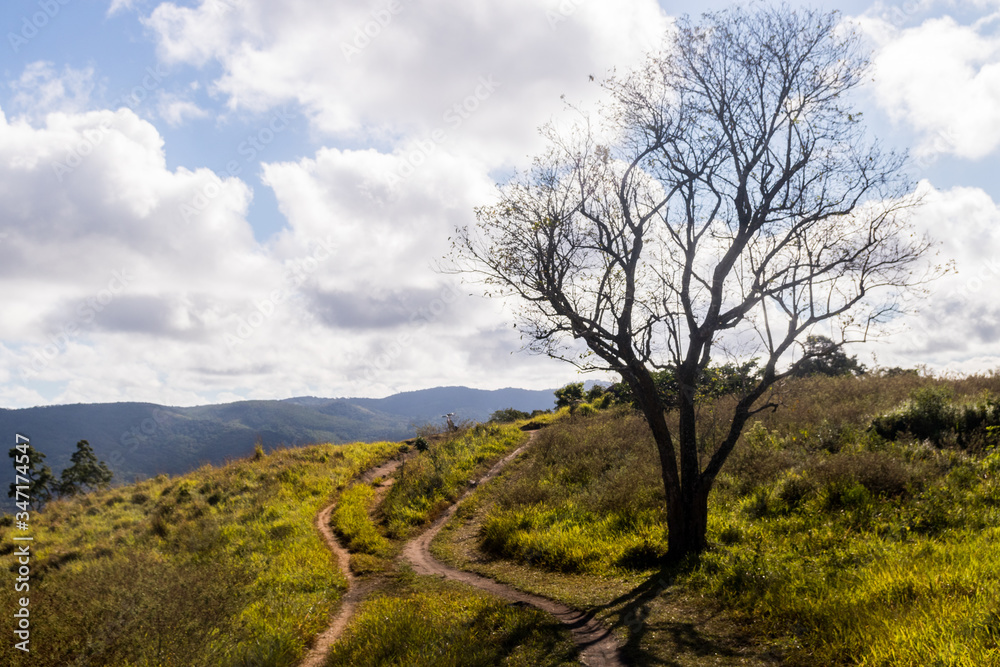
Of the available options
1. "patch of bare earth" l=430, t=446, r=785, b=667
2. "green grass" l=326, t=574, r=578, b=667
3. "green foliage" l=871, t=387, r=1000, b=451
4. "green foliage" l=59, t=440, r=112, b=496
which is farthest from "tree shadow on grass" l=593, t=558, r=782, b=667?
"green foliage" l=59, t=440, r=112, b=496

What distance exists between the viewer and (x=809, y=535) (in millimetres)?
9688

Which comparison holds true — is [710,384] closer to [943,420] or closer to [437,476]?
[943,420]

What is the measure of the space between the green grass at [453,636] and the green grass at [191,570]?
1430 millimetres

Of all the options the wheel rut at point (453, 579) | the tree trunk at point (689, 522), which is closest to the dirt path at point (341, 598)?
the wheel rut at point (453, 579)

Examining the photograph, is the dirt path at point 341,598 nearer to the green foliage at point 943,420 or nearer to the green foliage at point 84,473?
the green foliage at point 943,420

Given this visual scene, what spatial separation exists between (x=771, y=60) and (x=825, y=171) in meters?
2.71

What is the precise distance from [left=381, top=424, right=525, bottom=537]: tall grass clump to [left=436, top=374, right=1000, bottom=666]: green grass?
194cm

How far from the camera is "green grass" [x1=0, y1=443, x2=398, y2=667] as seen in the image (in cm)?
696

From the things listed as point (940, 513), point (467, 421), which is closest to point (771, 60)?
point (940, 513)

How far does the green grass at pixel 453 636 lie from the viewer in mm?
7059

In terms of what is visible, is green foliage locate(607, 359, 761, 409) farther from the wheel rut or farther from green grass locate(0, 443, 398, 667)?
green grass locate(0, 443, 398, 667)

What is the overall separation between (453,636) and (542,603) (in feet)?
8.07

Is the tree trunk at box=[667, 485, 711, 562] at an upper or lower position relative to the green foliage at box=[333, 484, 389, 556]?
upper

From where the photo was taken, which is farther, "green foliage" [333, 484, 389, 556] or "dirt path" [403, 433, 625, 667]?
"green foliage" [333, 484, 389, 556]
